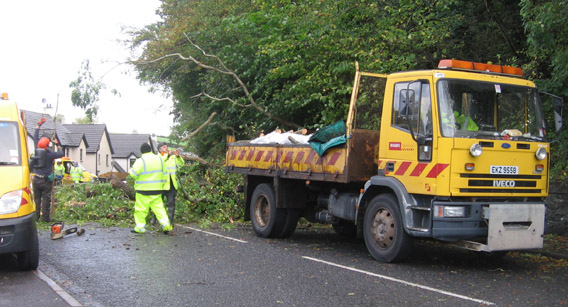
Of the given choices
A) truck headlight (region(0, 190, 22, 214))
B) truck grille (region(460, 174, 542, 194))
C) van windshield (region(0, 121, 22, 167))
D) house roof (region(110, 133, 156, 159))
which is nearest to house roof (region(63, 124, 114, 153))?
house roof (region(110, 133, 156, 159))

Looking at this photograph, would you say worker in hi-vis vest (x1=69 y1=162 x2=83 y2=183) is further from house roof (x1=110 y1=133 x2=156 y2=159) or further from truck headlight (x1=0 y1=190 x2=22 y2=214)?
house roof (x1=110 y1=133 x2=156 y2=159)

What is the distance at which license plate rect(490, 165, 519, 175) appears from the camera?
755 cm

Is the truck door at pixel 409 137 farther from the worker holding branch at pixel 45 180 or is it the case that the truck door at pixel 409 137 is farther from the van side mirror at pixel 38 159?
the worker holding branch at pixel 45 180

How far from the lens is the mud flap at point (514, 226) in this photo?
7387 mm

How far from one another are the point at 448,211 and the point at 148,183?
577 centimetres

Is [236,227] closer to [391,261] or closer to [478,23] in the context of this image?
[391,261]

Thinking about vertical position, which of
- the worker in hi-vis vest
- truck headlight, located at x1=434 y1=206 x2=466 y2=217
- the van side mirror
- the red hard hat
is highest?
the red hard hat

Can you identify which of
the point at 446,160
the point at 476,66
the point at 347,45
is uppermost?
the point at 347,45

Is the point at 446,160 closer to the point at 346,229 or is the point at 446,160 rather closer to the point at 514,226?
the point at 514,226

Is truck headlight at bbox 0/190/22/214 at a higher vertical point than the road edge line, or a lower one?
higher

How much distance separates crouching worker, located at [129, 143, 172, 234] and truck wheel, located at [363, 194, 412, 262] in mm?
4218

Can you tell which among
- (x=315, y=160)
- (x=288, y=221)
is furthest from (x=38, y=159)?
(x=288, y=221)

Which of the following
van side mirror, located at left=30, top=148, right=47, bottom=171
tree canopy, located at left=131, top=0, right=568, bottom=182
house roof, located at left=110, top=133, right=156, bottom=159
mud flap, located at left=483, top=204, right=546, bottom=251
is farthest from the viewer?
house roof, located at left=110, top=133, right=156, bottom=159

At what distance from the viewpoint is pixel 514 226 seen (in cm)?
758
